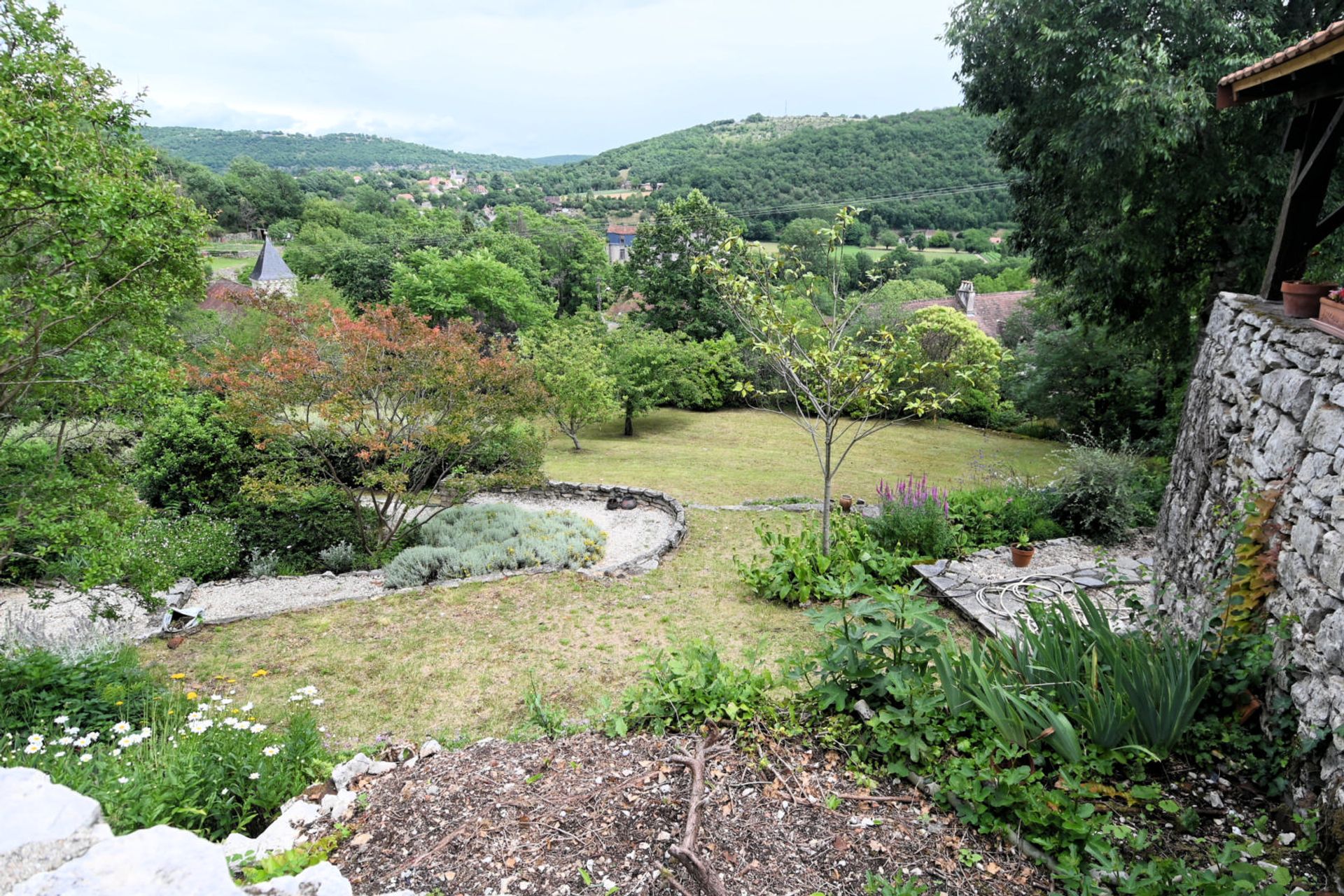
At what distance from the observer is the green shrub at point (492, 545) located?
311 inches

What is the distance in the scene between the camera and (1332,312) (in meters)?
3.38

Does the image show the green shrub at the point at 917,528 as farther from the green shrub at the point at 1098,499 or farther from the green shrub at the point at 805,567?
the green shrub at the point at 1098,499

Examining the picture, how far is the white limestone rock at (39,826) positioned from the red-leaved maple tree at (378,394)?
20.1ft

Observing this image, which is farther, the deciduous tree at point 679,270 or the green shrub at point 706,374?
the deciduous tree at point 679,270

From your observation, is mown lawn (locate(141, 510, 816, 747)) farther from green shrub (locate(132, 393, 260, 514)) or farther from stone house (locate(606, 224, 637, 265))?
stone house (locate(606, 224, 637, 265))

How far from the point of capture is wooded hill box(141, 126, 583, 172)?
89.5m

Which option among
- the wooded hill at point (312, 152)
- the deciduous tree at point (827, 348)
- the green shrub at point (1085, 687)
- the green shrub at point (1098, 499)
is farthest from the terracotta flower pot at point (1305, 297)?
the wooded hill at point (312, 152)

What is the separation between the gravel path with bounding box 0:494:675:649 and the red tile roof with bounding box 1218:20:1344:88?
23.2ft

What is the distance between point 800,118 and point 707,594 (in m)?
91.5

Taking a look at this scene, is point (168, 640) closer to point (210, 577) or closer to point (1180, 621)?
point (210, 577)

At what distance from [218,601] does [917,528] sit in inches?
310

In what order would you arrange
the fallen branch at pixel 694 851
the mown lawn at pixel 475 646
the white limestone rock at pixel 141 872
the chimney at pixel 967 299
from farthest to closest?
the chimney at pixel 967 299 → the mown lawn at pixel 475 646 → the fallen branch at pixel 694 851 → the white limestone rock at pixel 141 872

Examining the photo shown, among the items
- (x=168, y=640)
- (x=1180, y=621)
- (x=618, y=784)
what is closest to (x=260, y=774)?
(x=618, y=784)

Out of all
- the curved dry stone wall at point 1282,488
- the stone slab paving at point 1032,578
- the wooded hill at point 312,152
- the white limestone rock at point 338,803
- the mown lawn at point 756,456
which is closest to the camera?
the curved dry stone wall at point 1282,488
